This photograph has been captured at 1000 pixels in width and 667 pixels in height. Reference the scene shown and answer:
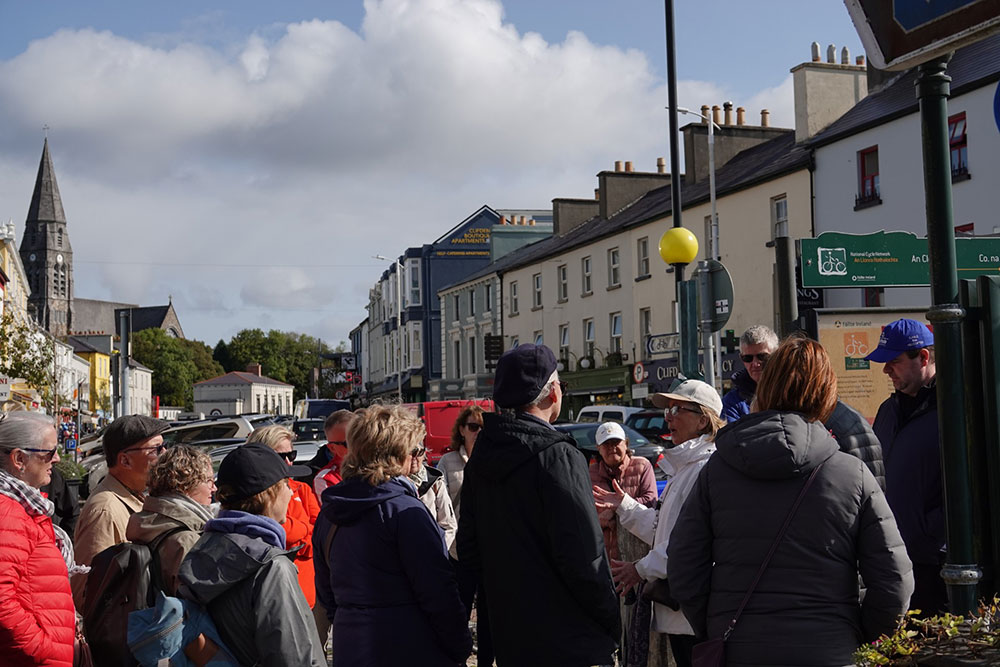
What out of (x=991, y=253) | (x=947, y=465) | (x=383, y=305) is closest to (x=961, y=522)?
(x=947, y=465)

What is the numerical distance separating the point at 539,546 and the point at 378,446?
808mm

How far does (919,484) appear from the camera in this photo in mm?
4484

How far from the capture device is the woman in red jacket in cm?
376

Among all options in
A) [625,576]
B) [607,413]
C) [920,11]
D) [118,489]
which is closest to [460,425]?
[118,489]

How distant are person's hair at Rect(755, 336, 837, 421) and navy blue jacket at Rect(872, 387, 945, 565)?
4.16ft

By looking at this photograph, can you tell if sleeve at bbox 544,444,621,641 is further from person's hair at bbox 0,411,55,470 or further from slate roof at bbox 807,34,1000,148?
slate roof at bbox 807,34,1000,148

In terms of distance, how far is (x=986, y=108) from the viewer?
76.1ft

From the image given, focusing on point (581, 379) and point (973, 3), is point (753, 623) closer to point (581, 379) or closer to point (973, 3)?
point (973, 3)

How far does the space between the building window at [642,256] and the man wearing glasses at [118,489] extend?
3423 cm

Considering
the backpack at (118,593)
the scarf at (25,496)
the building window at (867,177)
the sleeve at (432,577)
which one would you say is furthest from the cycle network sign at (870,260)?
the building window at (867,177)

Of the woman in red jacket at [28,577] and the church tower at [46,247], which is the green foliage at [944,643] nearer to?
the woman in red jacket at [28,577]

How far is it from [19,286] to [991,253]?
3261 inches

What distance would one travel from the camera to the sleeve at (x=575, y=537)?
3.82m

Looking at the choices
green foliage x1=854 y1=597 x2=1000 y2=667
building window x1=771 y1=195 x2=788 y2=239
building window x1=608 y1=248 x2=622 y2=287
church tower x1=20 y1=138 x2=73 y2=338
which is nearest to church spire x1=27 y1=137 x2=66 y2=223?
church tower x1=20 y1=138 x2=73 y2=338
